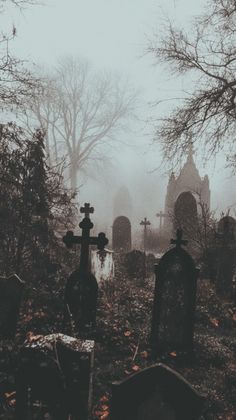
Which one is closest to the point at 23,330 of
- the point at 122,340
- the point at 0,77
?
the point at 122,340

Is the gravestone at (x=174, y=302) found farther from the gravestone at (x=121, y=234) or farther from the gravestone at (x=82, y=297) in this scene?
the gravestone at (x=121, y=234)

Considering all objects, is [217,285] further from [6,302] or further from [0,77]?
[0,77]

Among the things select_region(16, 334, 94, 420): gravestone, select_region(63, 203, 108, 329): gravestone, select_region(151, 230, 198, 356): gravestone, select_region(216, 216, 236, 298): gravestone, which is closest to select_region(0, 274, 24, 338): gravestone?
select_region(63, 203, 108, 329): gravestone

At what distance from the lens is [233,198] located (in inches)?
3410

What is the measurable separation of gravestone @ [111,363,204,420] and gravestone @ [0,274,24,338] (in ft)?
11.2

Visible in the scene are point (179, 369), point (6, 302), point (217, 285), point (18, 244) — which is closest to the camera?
point (179, 369)

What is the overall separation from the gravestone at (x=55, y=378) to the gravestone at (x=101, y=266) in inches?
248

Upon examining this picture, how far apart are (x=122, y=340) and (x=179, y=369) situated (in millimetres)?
1166

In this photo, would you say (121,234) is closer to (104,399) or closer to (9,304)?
(9,304)

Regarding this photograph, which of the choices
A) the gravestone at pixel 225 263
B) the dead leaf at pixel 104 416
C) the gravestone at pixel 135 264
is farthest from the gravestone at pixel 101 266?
the dead leaf at pixel 104 416

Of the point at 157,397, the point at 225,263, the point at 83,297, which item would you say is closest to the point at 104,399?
the point at 157,397

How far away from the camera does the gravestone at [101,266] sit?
10023 millimetres

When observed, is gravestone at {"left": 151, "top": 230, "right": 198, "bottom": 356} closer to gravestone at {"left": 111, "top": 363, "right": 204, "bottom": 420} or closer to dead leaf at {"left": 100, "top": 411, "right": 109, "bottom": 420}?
dead leaf at {"left": 100, "top": 411, "right": 109, "bottom": 420}

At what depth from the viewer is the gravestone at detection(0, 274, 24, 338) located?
19.4 ft
